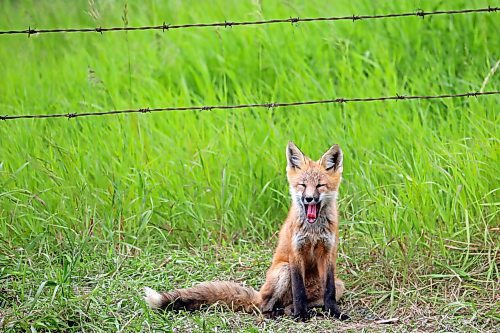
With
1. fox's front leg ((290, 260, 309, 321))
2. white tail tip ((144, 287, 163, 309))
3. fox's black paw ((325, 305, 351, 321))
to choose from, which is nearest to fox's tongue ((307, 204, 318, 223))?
fox's front leg ((290, 260, 309, 321))

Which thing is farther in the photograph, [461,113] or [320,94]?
Answer: [320,94]

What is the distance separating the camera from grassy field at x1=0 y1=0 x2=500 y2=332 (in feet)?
17.4

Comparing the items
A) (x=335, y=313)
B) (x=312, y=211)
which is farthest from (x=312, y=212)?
(x=335, y=313)

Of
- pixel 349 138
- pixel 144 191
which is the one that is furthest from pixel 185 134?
pixel 349 138

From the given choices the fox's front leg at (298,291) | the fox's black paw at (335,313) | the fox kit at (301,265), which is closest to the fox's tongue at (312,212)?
the fox kit at (301,265)

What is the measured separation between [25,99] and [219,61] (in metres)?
2.00

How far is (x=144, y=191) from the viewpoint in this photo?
6438 millimetres

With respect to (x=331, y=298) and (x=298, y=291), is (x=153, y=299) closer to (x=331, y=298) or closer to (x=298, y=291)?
(x=298, y=291)

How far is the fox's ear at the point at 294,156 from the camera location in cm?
542

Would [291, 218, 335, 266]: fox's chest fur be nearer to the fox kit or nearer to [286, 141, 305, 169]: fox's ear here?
the fox kit

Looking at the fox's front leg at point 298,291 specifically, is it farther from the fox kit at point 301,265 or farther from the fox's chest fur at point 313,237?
the fox's chest fur at point 313,237

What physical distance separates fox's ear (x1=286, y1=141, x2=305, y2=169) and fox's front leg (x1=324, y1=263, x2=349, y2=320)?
0.71m

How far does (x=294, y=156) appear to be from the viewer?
5.46 meters

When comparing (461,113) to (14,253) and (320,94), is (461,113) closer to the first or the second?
(320,94)
